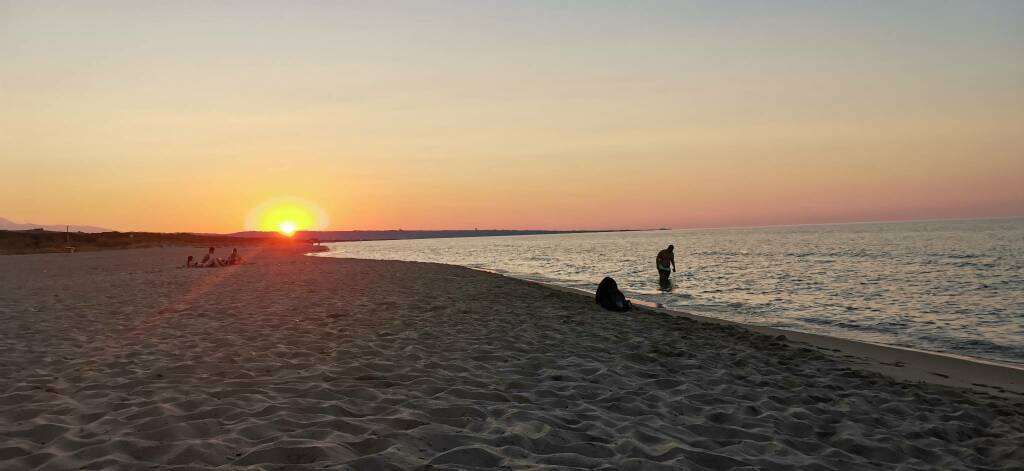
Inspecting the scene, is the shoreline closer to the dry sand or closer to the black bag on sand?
the dry sand

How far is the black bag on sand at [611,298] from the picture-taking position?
15.0 m

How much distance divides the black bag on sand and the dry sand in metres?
3.19

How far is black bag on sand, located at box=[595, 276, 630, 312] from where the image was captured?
15.0 meters

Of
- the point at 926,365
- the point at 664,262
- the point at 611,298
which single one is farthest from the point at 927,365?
the point at 664,262

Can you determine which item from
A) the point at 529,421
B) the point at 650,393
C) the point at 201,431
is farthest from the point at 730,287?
the point at 201,431

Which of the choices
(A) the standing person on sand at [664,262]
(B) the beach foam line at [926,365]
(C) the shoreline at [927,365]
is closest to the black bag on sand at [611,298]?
(C) the shoreline at [927,365]

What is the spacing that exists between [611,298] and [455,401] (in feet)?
32.2

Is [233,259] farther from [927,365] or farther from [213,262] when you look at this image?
[927,365]

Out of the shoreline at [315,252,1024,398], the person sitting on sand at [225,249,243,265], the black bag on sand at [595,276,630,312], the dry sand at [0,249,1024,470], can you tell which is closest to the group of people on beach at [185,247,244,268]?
the person sitting on sand at [225,249,243,265]

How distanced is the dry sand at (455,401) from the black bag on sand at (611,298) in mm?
3194

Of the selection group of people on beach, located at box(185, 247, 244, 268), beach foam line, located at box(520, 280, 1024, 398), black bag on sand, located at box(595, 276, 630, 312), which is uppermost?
group of people on beach, located at box(185, 247, 244, 268)

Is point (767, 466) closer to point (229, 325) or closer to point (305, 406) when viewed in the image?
point (305, 406)

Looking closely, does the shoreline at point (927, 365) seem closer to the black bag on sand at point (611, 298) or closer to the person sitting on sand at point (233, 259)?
the black bag on sand at point (611, 298)

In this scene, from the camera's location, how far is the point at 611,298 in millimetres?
15203
